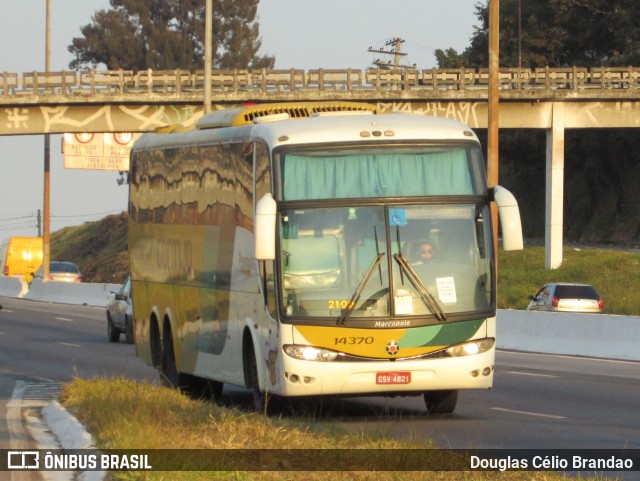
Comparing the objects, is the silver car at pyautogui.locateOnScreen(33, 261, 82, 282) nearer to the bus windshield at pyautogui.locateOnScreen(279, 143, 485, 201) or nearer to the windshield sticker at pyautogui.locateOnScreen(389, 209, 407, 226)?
the bus windshield at pyautogui.locateOnScreen(279, 143, 485, 201)

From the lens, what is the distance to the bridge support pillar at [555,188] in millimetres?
58906

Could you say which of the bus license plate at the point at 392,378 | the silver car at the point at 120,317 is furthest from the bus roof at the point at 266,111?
the silver car at the point at 120,317

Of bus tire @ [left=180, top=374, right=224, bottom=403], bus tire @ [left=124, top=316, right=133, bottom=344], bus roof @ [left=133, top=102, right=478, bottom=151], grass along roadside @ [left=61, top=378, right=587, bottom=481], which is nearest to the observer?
grass along roadside @ [left=61, top=378, right=587, bottom=481]

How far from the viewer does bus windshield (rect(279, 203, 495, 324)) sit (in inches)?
601

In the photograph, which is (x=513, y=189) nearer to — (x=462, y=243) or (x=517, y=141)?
(x=517, y=141)

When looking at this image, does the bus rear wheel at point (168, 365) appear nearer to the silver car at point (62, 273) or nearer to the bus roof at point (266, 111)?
the bus roof at point (266, 111)

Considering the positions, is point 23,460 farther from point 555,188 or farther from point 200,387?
point 555,188

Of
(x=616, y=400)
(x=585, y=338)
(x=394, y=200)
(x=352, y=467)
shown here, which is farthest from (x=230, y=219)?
(x=585, y=338)

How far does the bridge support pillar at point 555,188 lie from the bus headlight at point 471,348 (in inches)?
1718

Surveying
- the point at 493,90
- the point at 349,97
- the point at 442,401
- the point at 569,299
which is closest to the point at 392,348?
the point at 442,401

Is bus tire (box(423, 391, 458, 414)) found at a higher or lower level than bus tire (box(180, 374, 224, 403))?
higher

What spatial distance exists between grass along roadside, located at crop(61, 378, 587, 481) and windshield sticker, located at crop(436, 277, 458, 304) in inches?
77.6

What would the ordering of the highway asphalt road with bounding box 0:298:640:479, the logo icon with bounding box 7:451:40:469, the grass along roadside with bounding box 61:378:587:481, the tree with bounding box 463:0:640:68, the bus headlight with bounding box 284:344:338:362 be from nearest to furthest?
the grass along roadside with bounding box 61:378:587:481 < the logo icon with bounding box 7:451:40:469 < the highway asphalt road with bounding box 0:298:640:479 < the bus headlight with bounding box 284:344:338:362 < the tree with bounding box 463:0:640:68

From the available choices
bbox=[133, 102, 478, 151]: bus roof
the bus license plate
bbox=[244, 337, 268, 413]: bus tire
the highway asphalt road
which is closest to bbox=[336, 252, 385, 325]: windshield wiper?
the bus license plate
